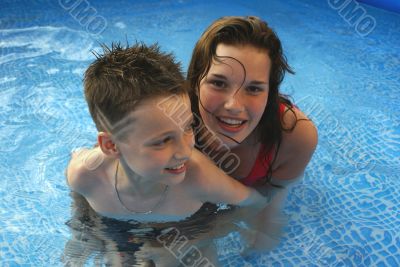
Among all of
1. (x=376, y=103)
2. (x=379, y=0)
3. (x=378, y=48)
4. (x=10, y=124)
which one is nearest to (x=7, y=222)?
(x=10, y=124)

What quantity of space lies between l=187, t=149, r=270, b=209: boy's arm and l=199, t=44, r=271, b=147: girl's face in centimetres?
17

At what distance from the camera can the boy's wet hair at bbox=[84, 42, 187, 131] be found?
1541 millimetres

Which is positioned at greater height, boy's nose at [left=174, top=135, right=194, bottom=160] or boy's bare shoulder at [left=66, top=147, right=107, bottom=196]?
boy's nose at [left=174, top=135, right=194, bottom=160]

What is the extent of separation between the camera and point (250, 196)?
2113 mm

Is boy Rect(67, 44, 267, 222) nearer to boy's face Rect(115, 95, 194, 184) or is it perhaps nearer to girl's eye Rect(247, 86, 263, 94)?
boy's face Rect(115, 95, 194, 184)

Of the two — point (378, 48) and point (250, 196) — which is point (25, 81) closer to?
point (250, 196)

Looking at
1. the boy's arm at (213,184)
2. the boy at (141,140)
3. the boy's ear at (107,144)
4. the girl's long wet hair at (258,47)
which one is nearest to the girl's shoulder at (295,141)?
the girl's long wet hair at (258,47)

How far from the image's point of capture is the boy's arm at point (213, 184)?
6.06 feet

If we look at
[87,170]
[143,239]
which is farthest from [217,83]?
[143,239]

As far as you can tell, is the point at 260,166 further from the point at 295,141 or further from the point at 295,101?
the point at 295,101

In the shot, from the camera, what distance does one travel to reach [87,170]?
1876 millimetres

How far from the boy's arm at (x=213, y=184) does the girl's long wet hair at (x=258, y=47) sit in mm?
227

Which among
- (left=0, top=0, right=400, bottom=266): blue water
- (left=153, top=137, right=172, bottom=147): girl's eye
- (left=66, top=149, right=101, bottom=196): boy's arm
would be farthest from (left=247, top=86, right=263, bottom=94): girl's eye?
(left=0, top=0, right=400, bottom=266): blue water

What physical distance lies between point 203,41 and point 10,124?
83.1 inches
